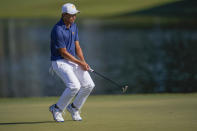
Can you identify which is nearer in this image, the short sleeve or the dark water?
the short sleeve

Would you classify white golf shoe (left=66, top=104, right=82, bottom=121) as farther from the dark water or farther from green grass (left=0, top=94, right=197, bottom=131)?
the dark water

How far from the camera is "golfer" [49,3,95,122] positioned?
295 inches

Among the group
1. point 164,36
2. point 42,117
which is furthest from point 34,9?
point 42,117

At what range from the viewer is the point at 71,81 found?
748cm

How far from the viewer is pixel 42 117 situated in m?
8.59

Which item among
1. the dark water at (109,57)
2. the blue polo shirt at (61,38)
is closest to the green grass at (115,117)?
the blue polo shirt at (61,38)

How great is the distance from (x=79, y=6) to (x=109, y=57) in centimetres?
271

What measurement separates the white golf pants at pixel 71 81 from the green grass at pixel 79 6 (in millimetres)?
7501

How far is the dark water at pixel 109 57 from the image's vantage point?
531 inches

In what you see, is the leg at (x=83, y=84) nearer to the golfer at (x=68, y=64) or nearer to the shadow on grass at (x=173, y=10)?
the golfer at (x=68, y=64)

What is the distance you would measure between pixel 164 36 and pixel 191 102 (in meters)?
3.76

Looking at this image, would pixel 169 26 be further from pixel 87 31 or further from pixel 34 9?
pixel 34 9

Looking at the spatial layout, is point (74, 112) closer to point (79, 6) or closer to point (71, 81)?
point (71, 81)

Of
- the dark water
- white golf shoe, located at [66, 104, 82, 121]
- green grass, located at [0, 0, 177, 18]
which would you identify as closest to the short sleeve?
white golf shoe, located at [66, 104, 82, 121]
